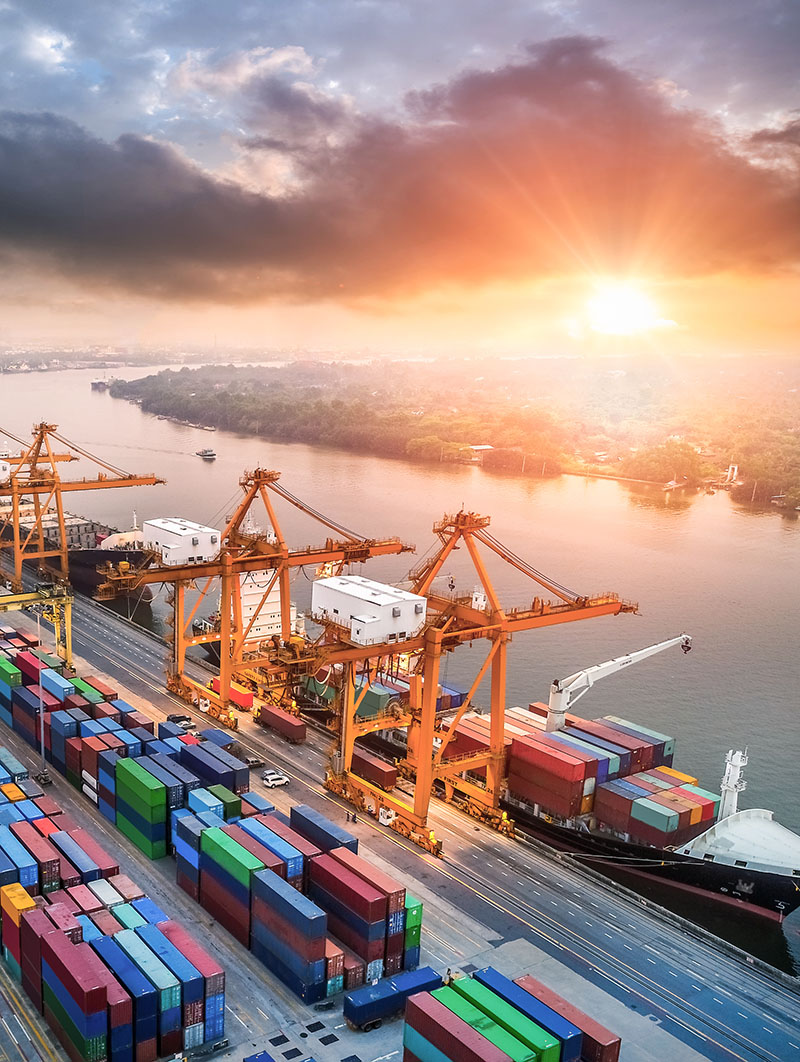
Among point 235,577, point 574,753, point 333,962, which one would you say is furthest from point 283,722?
point 333,962

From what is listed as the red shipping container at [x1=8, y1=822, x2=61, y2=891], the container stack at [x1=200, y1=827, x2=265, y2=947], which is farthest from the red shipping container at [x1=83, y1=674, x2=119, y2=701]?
the container stack at [x1=200, y1=827, x2=265, y2=947]

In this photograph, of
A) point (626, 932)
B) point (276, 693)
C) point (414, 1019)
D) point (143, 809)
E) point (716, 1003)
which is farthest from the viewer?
point (276, 693)

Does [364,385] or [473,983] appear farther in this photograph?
[364,385]

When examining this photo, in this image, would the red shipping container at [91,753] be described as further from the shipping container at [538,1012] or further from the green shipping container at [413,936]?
the shipping container at [538,1012]

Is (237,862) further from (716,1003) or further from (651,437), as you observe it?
(651,437)

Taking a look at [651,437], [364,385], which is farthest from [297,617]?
[364,385]

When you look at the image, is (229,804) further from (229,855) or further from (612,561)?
(612,561)

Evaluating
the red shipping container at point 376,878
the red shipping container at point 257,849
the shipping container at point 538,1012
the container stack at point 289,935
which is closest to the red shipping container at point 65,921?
the container stack at point 289,935
